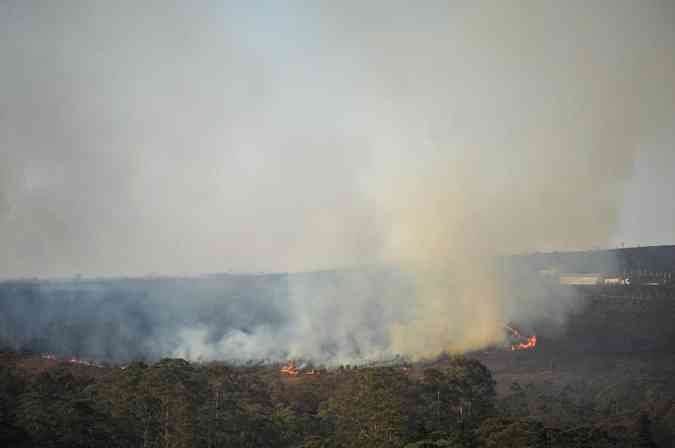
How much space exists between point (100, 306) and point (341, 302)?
4785 centimetres

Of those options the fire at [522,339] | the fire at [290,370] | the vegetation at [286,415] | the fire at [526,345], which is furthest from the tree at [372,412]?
the fire at [522,339]

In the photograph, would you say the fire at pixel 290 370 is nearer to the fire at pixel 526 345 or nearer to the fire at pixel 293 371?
the fire at pixel 293 371

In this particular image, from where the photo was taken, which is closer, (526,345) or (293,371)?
(293,371)

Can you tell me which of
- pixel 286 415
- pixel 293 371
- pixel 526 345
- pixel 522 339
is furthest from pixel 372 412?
pixel 522 339

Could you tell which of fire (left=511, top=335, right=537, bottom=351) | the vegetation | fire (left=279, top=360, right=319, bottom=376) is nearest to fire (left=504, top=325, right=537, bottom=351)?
fire (left=511, top=335, right=537, bottom=351)

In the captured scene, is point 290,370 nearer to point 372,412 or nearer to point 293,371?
point 293,371

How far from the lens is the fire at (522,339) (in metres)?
105

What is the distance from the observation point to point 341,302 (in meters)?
125

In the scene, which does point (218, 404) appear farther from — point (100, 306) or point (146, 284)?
point (146, 284)

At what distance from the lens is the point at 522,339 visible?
11038cm

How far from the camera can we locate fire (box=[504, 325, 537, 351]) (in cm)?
10531

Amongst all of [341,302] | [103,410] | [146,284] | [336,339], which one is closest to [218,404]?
[103,410]

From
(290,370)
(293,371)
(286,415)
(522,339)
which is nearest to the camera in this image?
(286,415)

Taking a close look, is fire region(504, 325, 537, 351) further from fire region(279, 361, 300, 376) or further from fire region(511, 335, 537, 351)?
fire region(279, 361, 300, 376)
